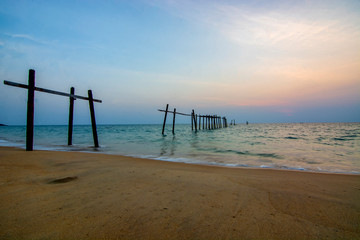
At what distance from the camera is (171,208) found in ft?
7.43

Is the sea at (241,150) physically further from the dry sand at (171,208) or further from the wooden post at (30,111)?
the dry sand at (171,208)

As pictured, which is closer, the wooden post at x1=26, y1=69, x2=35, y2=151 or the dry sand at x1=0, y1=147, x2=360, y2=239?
the dry sand at x1=0, y1=147, x2=360, y2=239

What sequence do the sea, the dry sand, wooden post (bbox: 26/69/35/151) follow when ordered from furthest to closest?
wooden post (bbox: 26/69/35/151) → the sea → the dry sand

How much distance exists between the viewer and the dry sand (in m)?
1.76

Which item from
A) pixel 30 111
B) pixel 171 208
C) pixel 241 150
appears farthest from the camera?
pixel 241 150

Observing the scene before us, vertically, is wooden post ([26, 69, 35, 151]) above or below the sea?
above

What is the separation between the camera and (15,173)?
11.8 ft

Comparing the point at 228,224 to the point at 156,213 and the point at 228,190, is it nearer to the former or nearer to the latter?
the point at 156,213

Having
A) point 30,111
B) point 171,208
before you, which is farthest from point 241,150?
point 30,111

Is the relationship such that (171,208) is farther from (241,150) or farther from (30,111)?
(241,150)

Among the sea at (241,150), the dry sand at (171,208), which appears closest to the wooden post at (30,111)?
the sea at (241,150)

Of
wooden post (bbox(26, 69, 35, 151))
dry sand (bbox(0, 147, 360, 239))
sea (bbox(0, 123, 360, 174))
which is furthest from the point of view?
wooden post (bbox(26, 69, 35, 151))

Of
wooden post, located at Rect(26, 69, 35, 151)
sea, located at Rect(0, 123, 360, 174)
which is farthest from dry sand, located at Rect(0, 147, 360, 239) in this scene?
wooden post, located at Rect(26, 69, 35, 151)

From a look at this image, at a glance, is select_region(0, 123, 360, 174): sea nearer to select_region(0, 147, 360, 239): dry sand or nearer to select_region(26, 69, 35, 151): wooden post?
select_region(26, 69, 35, 151): wooden post
